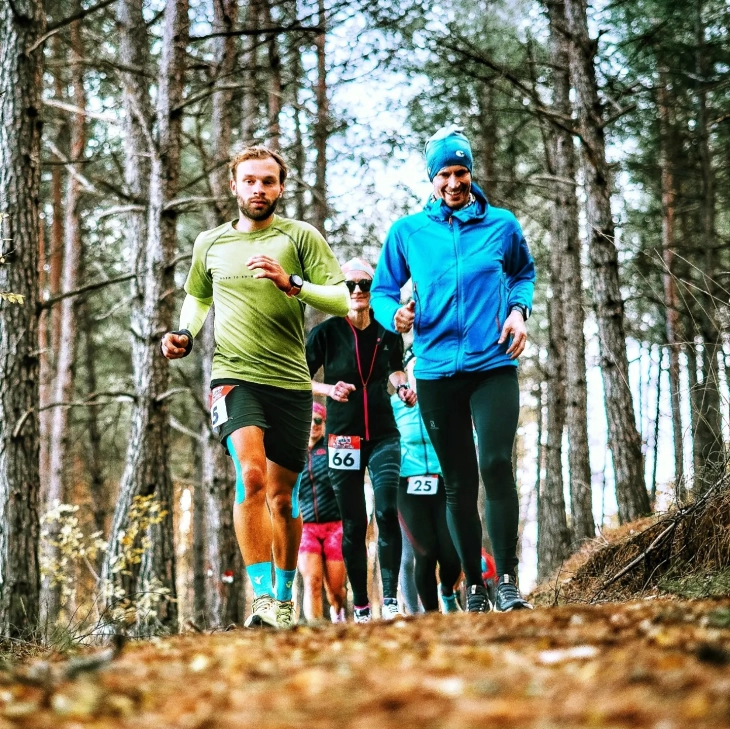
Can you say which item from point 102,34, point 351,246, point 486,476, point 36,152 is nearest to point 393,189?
point 351,246

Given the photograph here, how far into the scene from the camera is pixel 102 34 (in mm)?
16469

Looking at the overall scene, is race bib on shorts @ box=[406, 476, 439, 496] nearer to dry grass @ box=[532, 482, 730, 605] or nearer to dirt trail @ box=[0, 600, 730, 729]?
dry grass @ box=[532, 482, 730, 605]

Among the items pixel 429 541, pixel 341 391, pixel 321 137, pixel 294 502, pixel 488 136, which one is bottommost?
pixel 429 541

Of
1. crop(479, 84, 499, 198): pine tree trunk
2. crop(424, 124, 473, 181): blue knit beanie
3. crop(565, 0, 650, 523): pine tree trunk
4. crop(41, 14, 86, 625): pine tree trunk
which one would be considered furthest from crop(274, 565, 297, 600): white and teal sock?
crop(479, 84, 499, 198): pine tree trunk

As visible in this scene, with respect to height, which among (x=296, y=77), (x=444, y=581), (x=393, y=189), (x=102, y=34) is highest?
(x=102, y=34)

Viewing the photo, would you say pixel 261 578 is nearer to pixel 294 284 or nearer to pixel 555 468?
pixel 294 284

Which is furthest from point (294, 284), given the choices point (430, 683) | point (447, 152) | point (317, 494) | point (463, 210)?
point (317, 494)

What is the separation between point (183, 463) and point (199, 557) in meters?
4.18

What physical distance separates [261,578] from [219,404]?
102 centimetres

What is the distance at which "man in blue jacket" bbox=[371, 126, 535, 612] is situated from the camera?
5145mm

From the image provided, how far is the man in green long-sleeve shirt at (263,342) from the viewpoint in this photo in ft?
16.5

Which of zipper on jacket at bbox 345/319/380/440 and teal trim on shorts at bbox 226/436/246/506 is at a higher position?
zipper on jacket at bbox 345/319/380/440

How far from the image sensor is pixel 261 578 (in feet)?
16.2

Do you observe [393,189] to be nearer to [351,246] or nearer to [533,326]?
[351,246]
